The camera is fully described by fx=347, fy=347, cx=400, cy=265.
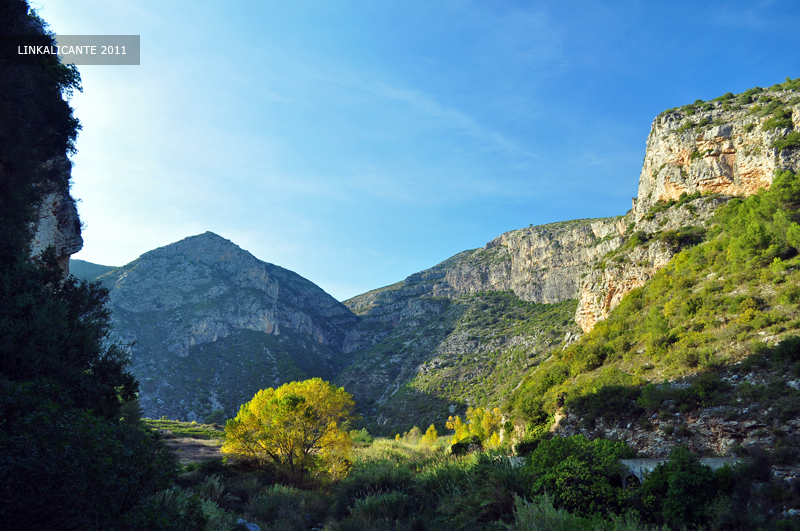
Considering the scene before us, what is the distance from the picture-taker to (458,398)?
174ft

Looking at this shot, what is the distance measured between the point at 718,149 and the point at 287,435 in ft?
114

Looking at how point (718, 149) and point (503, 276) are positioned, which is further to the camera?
point (503, 276)

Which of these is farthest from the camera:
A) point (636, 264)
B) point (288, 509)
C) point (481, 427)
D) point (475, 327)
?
point (475, 327)

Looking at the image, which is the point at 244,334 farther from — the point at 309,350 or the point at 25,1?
the point at 25,1

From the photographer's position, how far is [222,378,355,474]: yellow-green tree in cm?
1867

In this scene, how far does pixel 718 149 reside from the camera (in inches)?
997

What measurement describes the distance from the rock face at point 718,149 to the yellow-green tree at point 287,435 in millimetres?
30546

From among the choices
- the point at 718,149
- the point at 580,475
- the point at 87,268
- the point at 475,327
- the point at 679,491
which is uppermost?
the point at 87,268

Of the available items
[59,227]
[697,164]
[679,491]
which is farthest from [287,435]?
[697,164]

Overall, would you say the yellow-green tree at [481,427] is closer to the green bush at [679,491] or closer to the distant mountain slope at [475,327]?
the distant mountain slope at [475,327]

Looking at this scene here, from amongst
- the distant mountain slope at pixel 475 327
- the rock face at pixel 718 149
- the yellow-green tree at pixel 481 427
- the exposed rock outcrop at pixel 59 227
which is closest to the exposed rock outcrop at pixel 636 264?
the rock face at pixel 718 149

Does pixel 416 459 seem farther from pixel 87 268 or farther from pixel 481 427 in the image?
pixel 87 268

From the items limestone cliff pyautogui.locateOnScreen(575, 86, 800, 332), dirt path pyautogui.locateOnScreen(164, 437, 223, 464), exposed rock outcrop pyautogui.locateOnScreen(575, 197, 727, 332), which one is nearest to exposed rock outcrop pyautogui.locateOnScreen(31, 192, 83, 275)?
dirt path pyautogui.locateOnScreen(164, 437, 223, 464)

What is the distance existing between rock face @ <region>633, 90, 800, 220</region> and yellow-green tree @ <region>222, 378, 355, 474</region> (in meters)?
30.5
